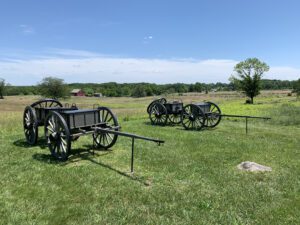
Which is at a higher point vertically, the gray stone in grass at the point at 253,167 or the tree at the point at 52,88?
the tree at the point at 52,88

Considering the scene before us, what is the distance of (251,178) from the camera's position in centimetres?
614

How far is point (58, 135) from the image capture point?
7.76 meters

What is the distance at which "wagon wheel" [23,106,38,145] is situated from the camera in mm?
9445

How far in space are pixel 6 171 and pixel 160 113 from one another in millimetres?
9499

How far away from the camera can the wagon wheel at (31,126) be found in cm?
945

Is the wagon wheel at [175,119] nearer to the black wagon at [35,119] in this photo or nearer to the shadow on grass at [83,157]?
the black wagon at [35,119]

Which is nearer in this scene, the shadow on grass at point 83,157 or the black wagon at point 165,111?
the shadow on grass at point 83,157

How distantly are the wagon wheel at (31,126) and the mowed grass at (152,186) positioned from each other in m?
0.36

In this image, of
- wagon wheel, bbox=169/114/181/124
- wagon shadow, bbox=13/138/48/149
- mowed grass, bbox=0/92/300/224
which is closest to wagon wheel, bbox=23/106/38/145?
wagon shadow, bbox=13/138/48/149

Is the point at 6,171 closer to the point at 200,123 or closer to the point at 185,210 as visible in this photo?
the point at 185,210

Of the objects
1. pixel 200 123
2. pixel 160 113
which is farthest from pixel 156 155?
pixel 160 113

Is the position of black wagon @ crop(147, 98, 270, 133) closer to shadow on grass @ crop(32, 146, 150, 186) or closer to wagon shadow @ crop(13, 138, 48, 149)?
shadow on grass @ crop(32, 146, 150, 186)

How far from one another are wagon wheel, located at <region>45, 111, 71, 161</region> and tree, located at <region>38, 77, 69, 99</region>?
5221cm

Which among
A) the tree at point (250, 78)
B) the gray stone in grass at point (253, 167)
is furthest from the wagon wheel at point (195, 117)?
the tree at point (250, 78)
